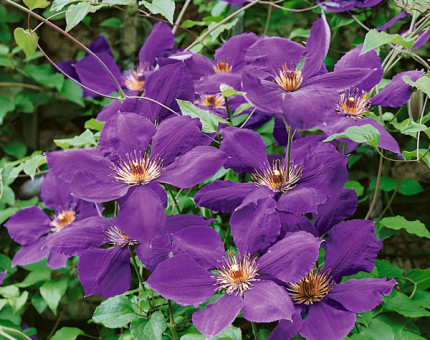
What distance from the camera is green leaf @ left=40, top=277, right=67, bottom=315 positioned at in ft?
3.77

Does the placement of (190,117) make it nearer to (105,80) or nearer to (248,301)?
(248,301)

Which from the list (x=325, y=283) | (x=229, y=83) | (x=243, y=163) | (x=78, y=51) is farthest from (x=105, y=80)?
(x=78, y=51)

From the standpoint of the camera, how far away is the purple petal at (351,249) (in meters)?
0.63

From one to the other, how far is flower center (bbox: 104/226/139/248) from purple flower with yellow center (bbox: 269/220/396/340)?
222 millimetres

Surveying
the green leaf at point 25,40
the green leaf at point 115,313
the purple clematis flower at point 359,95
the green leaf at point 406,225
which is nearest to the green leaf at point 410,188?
the green leaf at point 406,225

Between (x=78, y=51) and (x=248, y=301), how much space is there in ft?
4.53

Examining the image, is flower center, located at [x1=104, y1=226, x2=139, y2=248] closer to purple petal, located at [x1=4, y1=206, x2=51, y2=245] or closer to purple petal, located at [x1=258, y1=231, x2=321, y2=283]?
purple petal, located at [x1=258, y1=231, x2=321, y2=283]

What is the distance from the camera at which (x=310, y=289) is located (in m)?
0.63

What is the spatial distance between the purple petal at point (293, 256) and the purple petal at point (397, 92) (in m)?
0.26

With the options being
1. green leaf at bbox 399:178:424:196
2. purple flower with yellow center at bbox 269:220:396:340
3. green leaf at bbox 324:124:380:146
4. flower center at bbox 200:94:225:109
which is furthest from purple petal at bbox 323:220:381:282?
green leaf at bbox 399:178:424:196

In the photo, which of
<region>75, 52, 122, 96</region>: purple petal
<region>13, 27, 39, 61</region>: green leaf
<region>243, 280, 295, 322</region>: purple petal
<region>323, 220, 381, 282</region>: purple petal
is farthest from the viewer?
<region>75, 52, 122, 96</region>: purple petal

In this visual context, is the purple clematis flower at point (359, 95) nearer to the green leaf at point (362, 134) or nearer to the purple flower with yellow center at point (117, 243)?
the green leaf at point (362, 134)

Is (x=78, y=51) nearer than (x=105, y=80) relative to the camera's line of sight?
No

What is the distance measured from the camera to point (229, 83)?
778 millimetres
